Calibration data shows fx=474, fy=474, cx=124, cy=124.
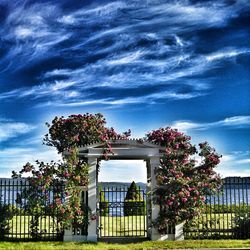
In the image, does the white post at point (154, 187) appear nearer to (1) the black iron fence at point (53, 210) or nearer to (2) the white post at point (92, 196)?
(1) the black iron fence at point (53, 210)

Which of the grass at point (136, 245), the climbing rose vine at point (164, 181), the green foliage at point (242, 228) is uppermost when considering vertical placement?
the climbing rose vine at point (164, 181)

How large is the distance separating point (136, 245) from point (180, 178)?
8.91 ft

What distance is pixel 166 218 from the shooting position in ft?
52.1

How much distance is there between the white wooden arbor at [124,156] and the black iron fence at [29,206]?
884 millimetres

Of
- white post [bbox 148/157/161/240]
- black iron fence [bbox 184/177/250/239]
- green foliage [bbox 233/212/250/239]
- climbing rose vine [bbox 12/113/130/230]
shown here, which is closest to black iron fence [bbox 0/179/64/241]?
climbing rose vine [bbox 12/113/130/230]

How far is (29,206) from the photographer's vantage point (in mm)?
16250

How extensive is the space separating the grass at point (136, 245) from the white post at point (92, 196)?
2.48ft

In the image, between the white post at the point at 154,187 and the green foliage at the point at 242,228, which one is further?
the green foliage at the point at 242,228

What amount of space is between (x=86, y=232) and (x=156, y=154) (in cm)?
356

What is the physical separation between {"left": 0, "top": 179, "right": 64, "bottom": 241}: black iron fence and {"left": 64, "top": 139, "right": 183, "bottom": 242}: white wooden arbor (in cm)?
88

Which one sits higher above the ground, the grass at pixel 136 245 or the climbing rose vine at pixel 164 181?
the climbing rose vine at pixel 164 181

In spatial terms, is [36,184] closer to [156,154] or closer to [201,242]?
[156,154]

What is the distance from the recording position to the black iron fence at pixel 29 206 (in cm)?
1616

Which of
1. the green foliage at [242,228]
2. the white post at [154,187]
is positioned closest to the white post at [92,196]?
the white post at [154,187]
